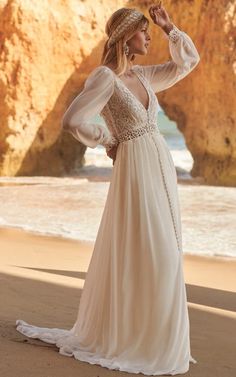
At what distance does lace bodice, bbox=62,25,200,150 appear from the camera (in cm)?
288

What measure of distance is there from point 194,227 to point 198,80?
7.48 meters

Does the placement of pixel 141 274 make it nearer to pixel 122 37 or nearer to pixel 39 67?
pixel 122 37

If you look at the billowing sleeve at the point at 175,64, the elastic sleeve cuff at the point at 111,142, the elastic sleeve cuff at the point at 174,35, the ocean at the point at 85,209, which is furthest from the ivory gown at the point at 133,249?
the ocean at the point at 85,209

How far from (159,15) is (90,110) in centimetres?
59

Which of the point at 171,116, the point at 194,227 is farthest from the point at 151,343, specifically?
the point at 171,116

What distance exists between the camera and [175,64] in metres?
3.18

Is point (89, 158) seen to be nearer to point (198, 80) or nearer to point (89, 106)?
point (198, 80)

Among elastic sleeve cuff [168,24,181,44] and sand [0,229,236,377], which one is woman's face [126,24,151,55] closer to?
elastic sleeve cuff [168,24,181,44]

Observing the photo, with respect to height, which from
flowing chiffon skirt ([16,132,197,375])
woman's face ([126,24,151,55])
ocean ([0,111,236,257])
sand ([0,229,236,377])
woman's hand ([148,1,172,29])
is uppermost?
woman's hand ([148,1,172,29])

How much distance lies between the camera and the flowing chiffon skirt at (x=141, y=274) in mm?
2916

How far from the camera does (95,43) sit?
1656 centimetres

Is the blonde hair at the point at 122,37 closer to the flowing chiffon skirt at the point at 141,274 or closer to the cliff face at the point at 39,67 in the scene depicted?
the flowing chiffon skirt at the point at 141,274

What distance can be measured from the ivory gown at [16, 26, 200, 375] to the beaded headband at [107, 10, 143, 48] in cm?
15

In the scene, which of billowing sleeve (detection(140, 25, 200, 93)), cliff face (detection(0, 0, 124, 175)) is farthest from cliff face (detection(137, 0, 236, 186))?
billowing sleeve (detection(140, 25, 200, 93))
